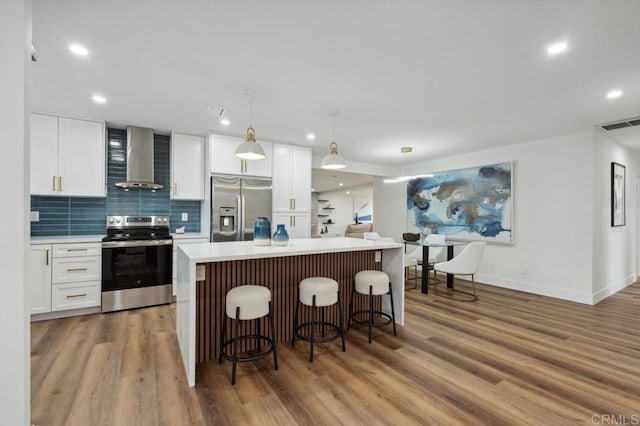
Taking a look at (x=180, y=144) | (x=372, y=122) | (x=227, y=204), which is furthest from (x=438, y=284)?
(x=180, y=144)

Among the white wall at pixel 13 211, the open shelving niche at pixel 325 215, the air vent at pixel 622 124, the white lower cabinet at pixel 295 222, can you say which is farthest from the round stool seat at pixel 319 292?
the open shelving niche at pixel 325 215

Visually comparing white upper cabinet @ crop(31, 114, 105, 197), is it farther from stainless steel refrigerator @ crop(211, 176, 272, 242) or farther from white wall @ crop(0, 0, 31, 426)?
white wall @ crop(0, 0, 31, 426)

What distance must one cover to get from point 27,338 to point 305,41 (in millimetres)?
2332

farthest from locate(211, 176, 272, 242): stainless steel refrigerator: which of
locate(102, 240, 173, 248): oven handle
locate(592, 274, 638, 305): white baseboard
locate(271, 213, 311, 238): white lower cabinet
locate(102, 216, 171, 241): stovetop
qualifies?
locate(592, 274, 638, 305): white baseboard

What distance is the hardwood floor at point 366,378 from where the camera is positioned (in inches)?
69.2

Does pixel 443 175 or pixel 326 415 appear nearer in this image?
pixel 326 415

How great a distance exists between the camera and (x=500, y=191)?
4891mm

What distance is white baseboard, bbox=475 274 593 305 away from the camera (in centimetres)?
402

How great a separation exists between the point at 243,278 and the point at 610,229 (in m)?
5.61

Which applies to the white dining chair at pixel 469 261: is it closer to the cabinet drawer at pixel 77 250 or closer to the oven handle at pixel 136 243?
the oven handle at pixel 136 243

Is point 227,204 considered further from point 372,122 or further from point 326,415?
point 326,415

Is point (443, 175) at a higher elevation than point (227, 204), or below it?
higher

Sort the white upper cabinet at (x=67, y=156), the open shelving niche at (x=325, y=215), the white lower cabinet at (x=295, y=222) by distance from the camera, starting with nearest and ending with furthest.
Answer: the white upper cabinet at (x=67, y=156)
the white lower cabinet at (x=295, y=222)
the open shelving niche at (x=325, y=215)

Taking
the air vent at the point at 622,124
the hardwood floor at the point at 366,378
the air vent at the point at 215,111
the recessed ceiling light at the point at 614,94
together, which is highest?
the air vent at the point at 215,111
